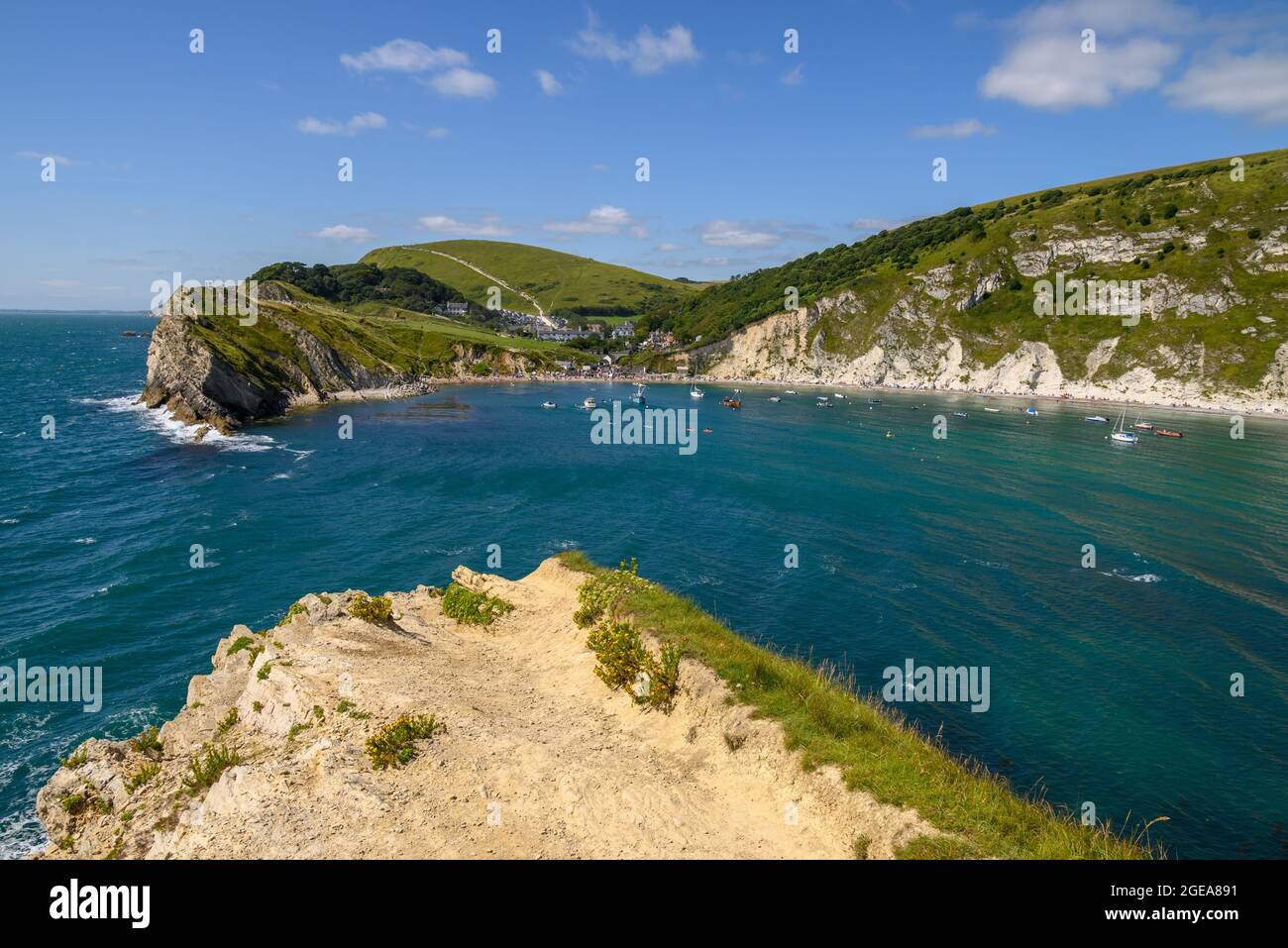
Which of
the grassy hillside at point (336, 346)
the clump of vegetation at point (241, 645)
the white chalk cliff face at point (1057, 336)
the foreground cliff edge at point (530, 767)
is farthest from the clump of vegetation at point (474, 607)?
the white chalk cliff face at point (1057, 336)

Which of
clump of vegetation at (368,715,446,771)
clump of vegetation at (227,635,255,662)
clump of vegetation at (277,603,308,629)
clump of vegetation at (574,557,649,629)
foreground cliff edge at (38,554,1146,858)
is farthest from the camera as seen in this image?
clump of vegetation at (227,635,255,662)

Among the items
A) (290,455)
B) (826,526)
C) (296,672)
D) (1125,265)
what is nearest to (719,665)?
(296,672)

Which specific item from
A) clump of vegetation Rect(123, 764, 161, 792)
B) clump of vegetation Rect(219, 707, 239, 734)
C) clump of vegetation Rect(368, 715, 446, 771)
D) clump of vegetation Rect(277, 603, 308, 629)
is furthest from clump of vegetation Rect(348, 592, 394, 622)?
clump of vegetation Rect(368, 715, 446, 771)

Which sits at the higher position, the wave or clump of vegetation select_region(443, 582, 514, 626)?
the wave

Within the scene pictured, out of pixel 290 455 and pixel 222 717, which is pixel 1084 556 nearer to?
pixel 222 717

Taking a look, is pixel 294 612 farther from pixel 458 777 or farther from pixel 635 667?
pixel 635 667

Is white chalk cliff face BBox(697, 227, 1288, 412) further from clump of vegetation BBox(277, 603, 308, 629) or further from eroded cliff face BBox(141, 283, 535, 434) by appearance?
clump of vegetation BBox(277, 603, 308, 629)
